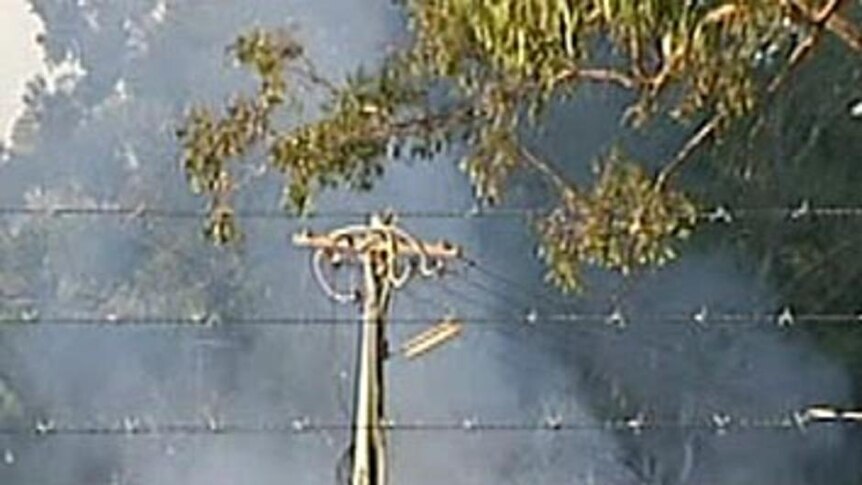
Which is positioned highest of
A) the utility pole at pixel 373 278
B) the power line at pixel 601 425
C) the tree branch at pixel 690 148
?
the tree branch at pixel 690 148

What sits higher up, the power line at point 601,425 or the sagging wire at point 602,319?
the sagging wire at point 602,319

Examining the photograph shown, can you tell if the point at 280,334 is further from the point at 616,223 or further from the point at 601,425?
the point at 616,223

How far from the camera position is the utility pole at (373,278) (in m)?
6.27

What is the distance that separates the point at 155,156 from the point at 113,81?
1499 mm

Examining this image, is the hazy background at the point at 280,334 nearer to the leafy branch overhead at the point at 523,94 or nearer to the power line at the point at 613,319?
the power line at the point at 613,319

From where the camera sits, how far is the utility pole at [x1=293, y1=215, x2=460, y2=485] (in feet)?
20.6

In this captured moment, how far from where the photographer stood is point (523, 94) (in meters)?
5.16

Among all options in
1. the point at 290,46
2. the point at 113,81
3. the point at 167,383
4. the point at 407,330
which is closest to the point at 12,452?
the point at 167,383

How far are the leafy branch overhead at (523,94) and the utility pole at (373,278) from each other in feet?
1.21

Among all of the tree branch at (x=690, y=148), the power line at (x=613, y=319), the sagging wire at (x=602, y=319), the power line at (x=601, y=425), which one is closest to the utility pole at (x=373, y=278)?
the tree branch at (x=690, y=148)

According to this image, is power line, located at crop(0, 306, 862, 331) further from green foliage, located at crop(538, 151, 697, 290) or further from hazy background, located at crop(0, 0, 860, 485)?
green foliage, located at crop(538, 151, 697, 290)

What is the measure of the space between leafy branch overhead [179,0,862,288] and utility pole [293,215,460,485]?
1.21 ft

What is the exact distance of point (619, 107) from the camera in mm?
10328

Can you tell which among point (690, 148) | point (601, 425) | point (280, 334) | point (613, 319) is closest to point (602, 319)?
point (613, 319)
